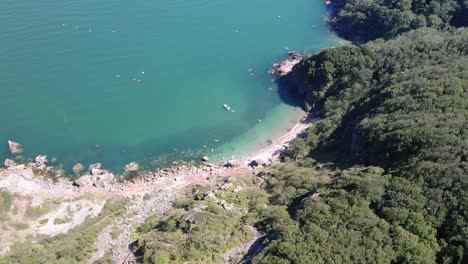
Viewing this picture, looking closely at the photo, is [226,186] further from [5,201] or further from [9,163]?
[9,163]

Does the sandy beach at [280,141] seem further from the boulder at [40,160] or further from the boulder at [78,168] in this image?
the boulder at [40,160]

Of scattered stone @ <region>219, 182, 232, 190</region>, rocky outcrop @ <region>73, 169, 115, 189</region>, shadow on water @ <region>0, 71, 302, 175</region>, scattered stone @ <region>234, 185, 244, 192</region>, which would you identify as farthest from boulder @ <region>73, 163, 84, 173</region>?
scattered stone @ <region>234, 185, 244, 192</region>

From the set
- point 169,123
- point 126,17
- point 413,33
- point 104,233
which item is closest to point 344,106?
point 413,33

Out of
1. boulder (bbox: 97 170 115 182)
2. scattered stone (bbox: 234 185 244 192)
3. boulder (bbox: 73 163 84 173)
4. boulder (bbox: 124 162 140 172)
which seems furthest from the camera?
boulder (bbox: 124 162 140 172)

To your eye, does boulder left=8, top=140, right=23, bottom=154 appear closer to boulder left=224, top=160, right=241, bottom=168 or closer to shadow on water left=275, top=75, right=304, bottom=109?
boulder left=224, top=160, right=241, bottom=168

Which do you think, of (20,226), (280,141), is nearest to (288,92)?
(280,141)

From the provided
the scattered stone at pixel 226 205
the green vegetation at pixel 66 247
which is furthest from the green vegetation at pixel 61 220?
the scattered stone at pixel 226 205

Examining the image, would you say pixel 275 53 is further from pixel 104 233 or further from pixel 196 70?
pixel 104 233
